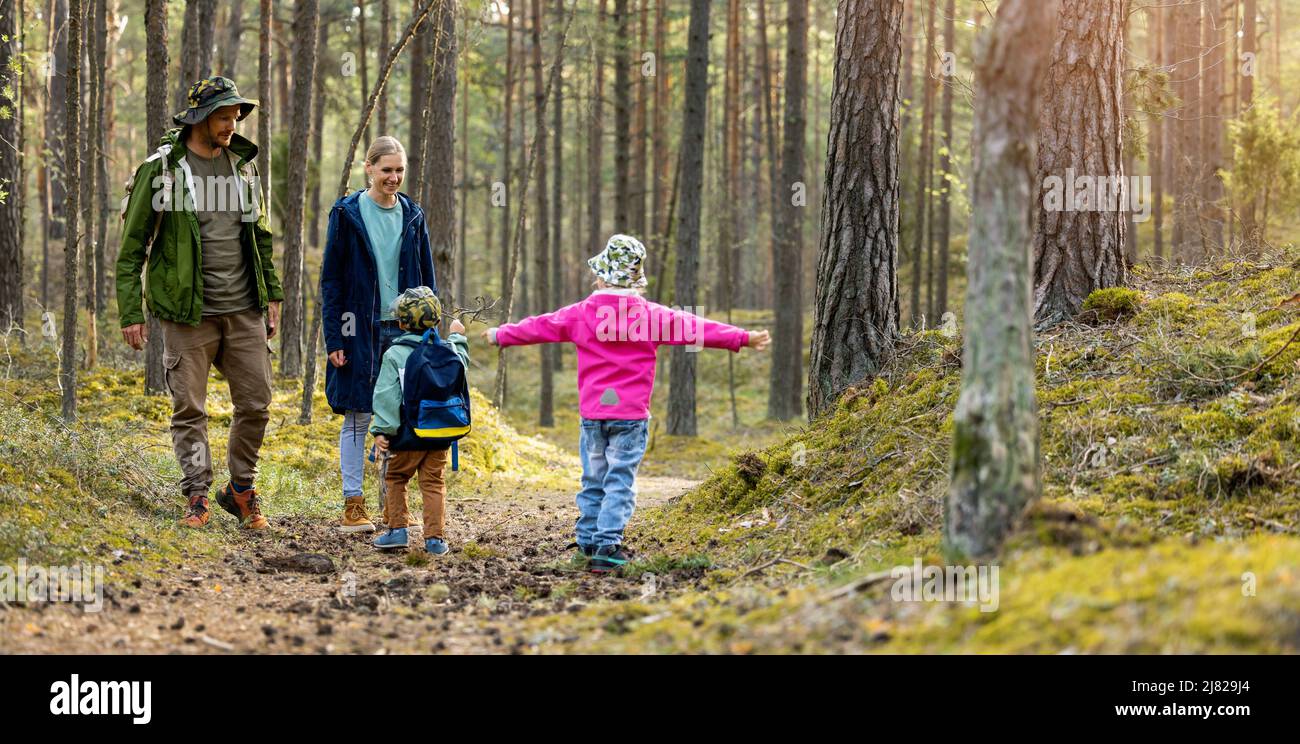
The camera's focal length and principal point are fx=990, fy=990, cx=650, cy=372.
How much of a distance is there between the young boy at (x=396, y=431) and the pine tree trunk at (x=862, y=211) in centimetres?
302

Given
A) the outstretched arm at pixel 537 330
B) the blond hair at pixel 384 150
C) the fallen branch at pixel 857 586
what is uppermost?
the blond hair at pixel 384 150

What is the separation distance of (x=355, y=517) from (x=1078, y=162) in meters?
5.79

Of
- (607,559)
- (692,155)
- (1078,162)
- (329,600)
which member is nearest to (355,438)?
(329,600)

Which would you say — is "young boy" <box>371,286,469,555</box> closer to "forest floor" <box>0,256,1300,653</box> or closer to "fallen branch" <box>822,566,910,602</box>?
"forest floor" <box>0,256,1300,653</box>

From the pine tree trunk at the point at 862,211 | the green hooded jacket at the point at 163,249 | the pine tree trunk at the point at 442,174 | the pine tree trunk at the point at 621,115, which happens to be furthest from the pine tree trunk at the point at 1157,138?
the green hooded jacket at the point at 163,249

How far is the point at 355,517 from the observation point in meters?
7.20

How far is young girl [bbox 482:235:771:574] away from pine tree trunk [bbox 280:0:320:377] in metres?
9.48

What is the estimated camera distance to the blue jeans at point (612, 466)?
5.98 metres

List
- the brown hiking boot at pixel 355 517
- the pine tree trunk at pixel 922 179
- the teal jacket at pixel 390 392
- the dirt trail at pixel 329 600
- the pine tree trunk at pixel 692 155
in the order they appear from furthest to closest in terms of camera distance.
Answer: the pine tree trunk at pixel 922 179 → the pine tree trunk at pixel 692 155 → the brown hiking boot at pixel 355 517 → the teal jacket at pixel 390 392 → the dirt trail at pixel 329 600

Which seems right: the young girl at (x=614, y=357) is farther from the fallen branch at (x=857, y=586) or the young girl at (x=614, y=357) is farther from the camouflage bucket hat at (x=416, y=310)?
the fallen branch at (x=857, y=586)

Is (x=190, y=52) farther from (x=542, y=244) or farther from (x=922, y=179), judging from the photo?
(x=922, y=179)
